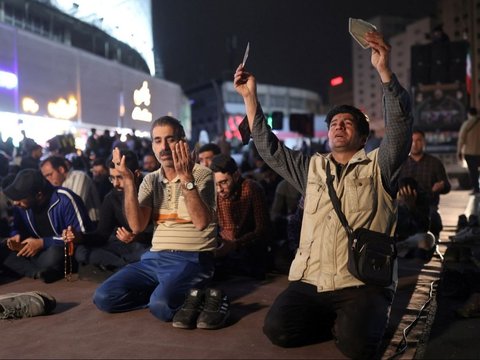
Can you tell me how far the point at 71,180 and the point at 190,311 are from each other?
346 centimetres

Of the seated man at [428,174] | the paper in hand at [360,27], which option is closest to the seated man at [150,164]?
the seated man at [428,174]

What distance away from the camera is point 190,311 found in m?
3.49

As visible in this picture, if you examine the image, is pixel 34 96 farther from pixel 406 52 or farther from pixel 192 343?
pixel 406 52

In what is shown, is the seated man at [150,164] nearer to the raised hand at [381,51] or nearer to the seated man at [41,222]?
the seated man at [41,222]

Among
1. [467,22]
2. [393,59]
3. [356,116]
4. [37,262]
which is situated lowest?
[37,262]

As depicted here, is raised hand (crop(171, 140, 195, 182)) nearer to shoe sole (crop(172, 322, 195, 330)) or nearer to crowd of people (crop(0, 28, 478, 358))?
crowd of people (crop(0, 28, 478, 358))

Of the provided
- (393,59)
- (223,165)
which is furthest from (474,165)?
(393,59)

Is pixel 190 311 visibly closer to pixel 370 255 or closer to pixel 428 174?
pixel 370 255

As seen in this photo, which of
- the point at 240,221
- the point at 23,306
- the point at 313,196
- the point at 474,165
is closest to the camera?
the point at 313,196

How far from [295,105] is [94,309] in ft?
221

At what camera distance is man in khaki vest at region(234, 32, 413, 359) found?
2910 millimetres

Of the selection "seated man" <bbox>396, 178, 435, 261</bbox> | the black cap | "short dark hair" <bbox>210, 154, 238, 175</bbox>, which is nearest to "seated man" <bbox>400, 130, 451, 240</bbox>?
"seated man" <bbox>396, 178, 435, 261</bbox>

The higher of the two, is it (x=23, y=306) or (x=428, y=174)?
(x=428, y=174)

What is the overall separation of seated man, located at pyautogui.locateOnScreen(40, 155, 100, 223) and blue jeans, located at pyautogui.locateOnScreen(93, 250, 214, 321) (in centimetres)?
243
